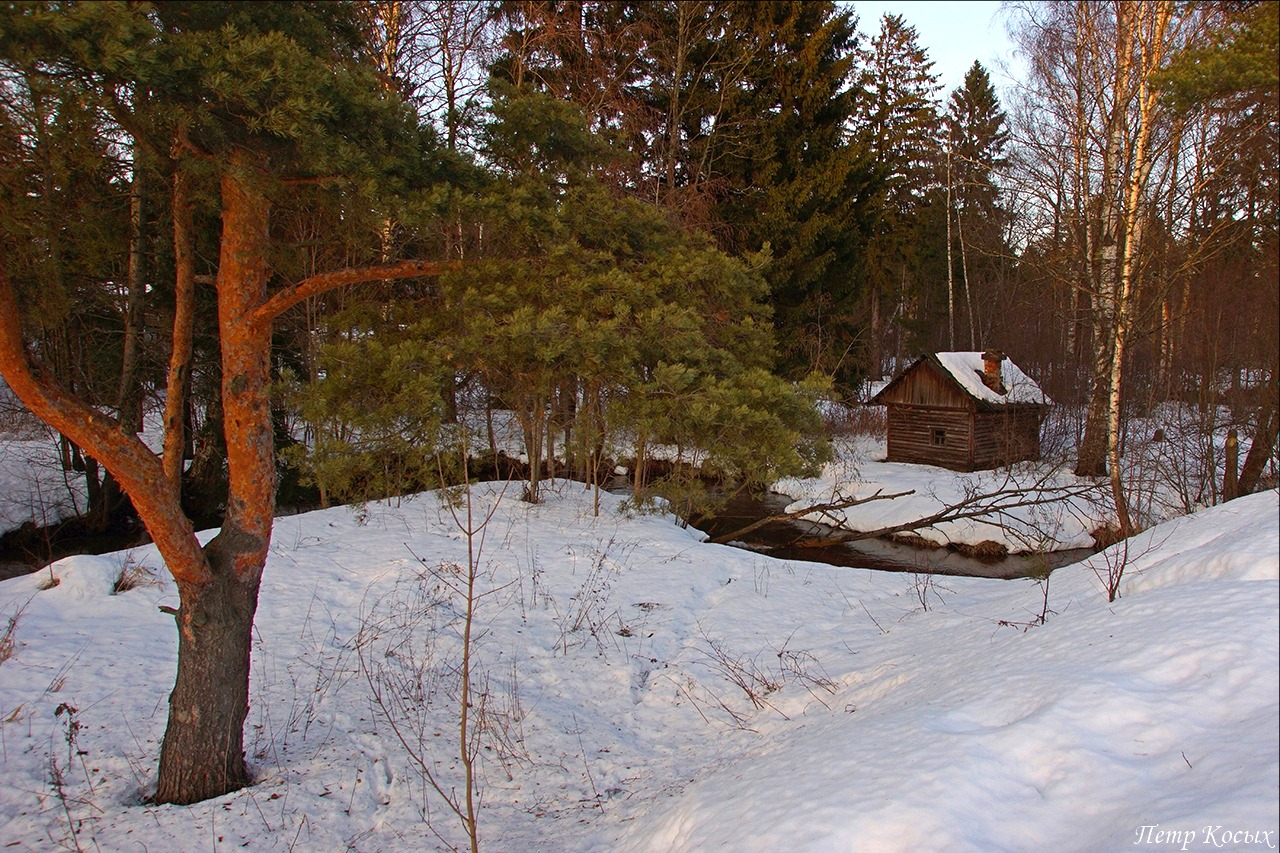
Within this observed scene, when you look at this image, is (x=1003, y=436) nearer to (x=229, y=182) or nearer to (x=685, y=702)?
(x=685, y=702)

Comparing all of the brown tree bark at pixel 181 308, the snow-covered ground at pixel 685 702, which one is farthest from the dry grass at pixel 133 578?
the brown tree bark at pixel 181 308

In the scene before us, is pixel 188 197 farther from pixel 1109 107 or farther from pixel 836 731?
pixel 1109 107

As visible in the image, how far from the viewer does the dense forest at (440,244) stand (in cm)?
358

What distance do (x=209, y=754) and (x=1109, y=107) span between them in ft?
49.2

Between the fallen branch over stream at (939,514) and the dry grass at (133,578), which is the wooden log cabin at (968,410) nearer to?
the fallen branch over stream at (939,514)

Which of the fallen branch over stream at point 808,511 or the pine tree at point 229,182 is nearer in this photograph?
the pine tree at point 229,182

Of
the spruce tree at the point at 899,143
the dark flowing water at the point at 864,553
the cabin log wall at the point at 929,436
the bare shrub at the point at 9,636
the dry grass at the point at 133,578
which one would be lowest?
the dark flowing water at the point at 864,553

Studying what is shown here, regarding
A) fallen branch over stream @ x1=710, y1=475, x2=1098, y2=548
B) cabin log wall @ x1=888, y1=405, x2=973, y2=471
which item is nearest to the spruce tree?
cabin log wall @ x1=888, y1=405, x2=973, y2=471

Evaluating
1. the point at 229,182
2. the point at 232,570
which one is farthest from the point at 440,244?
the point at 232,570

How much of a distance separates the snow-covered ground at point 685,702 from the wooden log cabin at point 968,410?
34.9 feet

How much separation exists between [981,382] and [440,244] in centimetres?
1481

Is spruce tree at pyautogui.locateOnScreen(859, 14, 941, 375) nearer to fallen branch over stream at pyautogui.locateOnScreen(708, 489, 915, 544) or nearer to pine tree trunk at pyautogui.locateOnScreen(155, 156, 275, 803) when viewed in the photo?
fallen branch over stream at pyautogui.locateOnScreen(708, 489, 915, 544)

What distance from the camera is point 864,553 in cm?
1297

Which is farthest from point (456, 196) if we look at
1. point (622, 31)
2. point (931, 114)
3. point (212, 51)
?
point (931, 114)
